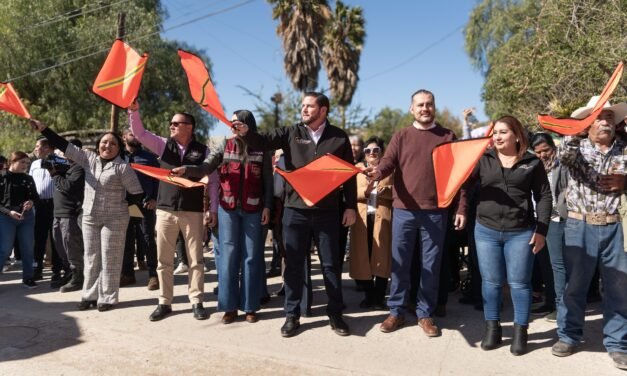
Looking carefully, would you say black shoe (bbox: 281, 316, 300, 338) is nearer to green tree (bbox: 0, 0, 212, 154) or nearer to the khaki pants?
the khaki pants

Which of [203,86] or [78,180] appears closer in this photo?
[203,86]

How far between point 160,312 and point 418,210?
287 cm

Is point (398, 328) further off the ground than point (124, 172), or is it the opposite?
point (124, 172)

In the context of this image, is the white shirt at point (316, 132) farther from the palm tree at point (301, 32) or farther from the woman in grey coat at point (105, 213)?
the palm tree at point (301, 32)

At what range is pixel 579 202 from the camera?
153 inches

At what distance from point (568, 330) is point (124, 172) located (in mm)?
4675

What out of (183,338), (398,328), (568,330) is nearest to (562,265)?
(568,330)

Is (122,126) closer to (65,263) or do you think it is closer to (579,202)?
(65,263)

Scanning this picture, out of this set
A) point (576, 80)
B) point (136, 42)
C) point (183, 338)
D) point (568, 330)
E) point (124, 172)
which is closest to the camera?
point (568, 330)

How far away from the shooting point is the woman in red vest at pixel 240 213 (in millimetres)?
4738

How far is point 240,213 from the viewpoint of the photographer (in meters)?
4.77

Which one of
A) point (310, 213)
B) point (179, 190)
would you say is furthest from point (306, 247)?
point (179, 190)

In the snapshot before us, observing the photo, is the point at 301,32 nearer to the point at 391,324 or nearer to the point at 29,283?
the point at 29,283

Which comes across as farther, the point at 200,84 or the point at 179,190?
the point at 179,190
